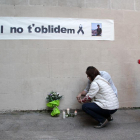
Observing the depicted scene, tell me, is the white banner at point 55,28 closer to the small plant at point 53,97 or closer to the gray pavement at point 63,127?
the small plant at point 53,97

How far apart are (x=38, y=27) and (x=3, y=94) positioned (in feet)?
6.66

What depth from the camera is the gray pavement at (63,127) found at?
9.62 feet

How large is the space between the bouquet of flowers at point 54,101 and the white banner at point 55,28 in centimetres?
154

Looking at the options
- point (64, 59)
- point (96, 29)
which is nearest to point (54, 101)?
point (64, 59)

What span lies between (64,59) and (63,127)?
1.79 meters

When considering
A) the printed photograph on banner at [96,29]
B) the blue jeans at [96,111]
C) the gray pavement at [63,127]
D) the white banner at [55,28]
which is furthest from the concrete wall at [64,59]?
the blue jeans at [96,111]

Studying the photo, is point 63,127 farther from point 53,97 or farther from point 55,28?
point 55,28

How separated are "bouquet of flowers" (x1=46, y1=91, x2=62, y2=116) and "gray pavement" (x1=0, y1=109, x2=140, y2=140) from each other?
0.54 ft

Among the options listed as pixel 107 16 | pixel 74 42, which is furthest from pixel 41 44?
pixel 107 16

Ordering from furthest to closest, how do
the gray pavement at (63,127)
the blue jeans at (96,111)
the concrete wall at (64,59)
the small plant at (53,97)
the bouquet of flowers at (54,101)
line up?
1. the concrete wall at (64,59)
2. the small plant at (53,97)
3. the bouquet of flowers at (54,101)
4. the blue jeans at (96,111)
5. the gray pavement at (63,127)

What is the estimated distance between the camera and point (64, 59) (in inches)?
170

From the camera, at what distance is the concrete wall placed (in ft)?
13.9

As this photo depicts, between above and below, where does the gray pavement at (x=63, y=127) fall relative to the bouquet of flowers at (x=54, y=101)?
below

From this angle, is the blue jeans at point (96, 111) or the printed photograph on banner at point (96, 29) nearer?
the blue jeans at point (96, 111)
